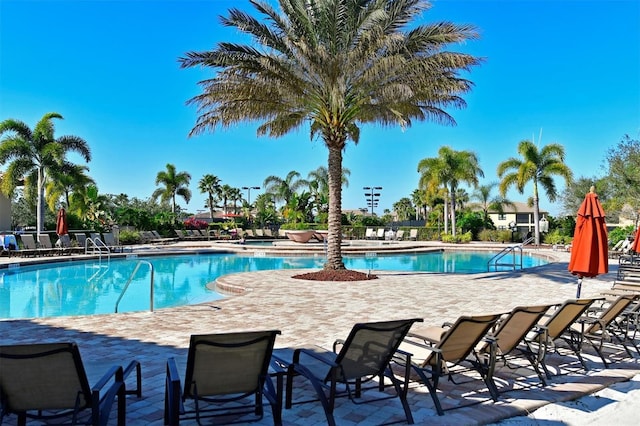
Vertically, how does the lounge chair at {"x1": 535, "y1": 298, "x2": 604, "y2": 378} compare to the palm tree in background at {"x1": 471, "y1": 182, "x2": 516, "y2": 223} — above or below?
below

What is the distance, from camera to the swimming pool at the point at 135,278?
11875 mm

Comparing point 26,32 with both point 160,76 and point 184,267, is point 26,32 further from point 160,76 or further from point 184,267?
point 184,267

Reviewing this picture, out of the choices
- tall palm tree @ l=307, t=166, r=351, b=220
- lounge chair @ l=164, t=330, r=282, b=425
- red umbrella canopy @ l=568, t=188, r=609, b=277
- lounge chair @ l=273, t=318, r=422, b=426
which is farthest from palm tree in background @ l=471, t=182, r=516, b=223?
lounge chair @ l=164, t=330, r=282, b=425

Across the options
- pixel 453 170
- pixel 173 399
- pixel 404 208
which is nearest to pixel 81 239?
pixel 173 399

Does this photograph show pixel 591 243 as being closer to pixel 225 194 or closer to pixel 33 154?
pixel 33 154

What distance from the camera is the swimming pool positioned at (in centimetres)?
1188

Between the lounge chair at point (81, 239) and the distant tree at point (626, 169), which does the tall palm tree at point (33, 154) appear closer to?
the lounge chair at point (81, 239)

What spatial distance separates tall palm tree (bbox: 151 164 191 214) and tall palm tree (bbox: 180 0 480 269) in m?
36.4

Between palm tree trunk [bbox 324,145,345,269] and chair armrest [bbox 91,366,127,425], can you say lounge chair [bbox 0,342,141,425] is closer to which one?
chair armrest [bbox 91,366,127,425]

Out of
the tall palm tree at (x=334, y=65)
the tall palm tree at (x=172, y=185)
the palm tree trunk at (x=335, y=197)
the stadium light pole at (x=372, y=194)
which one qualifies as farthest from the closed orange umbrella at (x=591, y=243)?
the stadium light pole at (x=372, y=194)

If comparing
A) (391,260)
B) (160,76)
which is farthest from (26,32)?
(391,260)

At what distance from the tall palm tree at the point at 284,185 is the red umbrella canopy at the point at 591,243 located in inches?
1589

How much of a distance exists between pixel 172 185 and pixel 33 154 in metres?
24.6

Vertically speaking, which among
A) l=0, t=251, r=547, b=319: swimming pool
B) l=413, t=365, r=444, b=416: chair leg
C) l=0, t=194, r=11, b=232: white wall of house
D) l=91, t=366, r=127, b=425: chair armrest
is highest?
l=0, t=194, r=11, b=232: white wall of house
